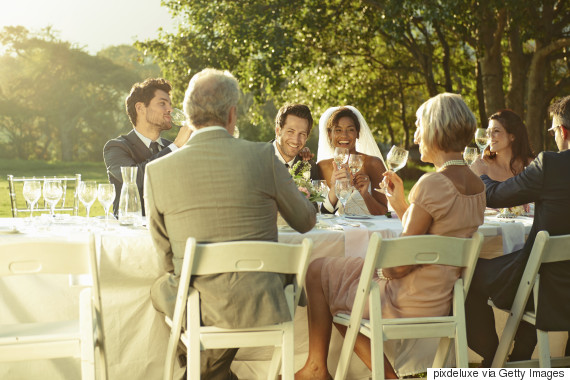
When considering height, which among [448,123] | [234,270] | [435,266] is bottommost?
Result: [435,266]

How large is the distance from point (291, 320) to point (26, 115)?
126 ft

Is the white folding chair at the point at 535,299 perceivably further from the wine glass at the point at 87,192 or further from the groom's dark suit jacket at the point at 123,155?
the groom's dark suit jacket at the point at 123,155

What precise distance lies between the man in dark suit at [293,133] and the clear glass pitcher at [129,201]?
61.2 inches

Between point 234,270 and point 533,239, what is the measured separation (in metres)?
1.79

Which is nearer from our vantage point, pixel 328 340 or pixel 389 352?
pixel 328 340

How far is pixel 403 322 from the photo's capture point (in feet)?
10.5

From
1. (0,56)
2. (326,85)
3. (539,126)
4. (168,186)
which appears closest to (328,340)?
(168,186)

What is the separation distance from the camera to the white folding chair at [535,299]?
10.9 feet

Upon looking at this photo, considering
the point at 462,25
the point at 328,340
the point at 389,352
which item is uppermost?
the point at 462,25

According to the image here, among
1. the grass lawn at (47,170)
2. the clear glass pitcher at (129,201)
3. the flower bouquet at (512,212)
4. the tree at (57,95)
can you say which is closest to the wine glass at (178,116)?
the clear glass pitcher at (129,201)

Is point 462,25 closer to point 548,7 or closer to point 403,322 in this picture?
point 548,7

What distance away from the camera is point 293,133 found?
16.8 feet

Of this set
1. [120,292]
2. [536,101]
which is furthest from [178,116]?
[536,101]

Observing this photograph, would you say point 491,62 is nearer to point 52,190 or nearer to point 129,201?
point 129,201
